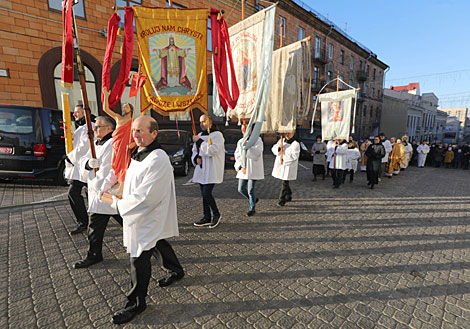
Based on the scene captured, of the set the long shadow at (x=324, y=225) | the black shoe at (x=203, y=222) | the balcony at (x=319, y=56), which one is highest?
the balcony at (x=319, y=56)

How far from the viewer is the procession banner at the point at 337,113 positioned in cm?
815

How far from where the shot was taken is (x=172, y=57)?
12.1 ft

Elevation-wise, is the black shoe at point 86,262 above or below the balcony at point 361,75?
below

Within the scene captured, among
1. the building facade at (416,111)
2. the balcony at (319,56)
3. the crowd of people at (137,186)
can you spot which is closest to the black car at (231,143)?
the crowd of people at (137,186)

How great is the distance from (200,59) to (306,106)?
247 cm

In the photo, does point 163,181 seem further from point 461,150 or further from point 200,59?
point 461,150

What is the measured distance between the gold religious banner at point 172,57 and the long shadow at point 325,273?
2415 millimetres

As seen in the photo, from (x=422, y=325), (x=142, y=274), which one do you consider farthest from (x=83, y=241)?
(x=422, y=325)

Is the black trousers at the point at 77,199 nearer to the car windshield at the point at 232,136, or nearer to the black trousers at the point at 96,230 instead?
the black trousers at the point at 96,230

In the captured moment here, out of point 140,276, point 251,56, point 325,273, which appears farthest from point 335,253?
point 251,56

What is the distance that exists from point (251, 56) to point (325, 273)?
3.62 metres

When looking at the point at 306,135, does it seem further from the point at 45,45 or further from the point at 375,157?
the point at 45,45

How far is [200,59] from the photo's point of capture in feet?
12.5

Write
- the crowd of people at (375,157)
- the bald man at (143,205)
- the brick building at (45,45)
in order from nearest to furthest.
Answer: the bald man at (143,205), the crowd of people at (375,157), the brick building at (45,45)
